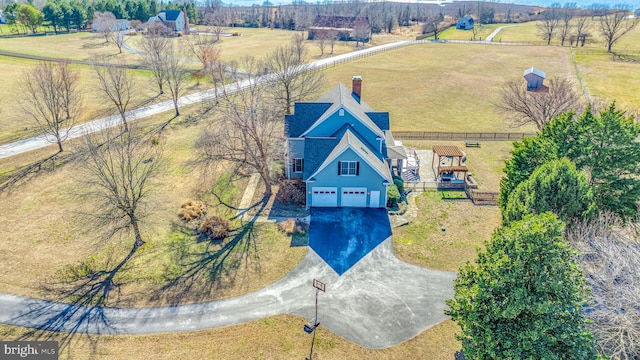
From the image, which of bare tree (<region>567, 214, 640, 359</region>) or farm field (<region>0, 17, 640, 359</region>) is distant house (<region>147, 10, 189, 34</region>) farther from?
bare tree (<region>567, 214, 640, 359</region>)

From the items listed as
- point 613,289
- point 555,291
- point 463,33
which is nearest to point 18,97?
point 555,291

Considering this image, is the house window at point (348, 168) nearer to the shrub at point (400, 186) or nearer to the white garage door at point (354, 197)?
the white garage door at point (354, 197)

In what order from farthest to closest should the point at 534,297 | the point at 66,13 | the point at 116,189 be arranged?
1. the point at 66,13
2. the point at 116,189
3. the point at 534,297

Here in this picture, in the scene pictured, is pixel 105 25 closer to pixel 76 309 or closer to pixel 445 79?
pixel 445 79

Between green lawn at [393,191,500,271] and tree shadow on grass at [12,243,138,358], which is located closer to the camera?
tree shadow on grass at [12,243,138,358]

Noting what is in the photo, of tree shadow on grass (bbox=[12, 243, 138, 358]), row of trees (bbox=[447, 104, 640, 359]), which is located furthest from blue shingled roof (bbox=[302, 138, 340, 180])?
row of trees (bbox=[447, 104, 640, 359])

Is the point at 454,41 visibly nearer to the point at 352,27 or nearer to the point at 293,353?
the point at 352,27
